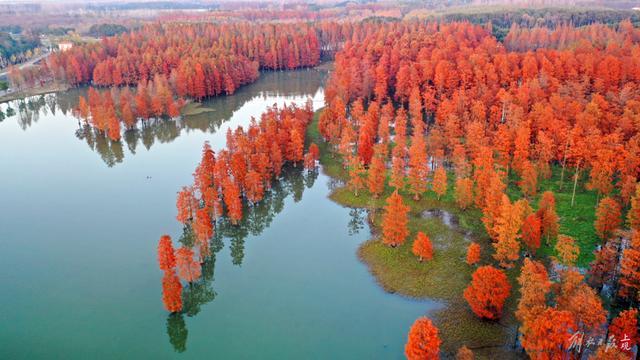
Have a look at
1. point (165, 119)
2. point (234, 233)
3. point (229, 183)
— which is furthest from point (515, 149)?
point (165, 119)

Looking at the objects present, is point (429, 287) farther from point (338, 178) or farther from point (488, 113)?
point (488, 113)

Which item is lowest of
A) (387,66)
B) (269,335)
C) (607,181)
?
(269,335)

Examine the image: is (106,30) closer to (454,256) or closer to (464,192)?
(464,192)

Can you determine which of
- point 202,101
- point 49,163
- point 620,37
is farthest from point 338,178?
point 620,37

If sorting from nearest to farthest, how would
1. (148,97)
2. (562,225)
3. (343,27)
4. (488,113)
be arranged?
(562,225), (488,113), (148,97), (343,27)

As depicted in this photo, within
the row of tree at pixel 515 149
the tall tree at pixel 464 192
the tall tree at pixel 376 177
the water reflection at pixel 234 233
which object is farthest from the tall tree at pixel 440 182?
the water reflection at pixel 234 233

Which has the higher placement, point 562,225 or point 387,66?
point 387,66
